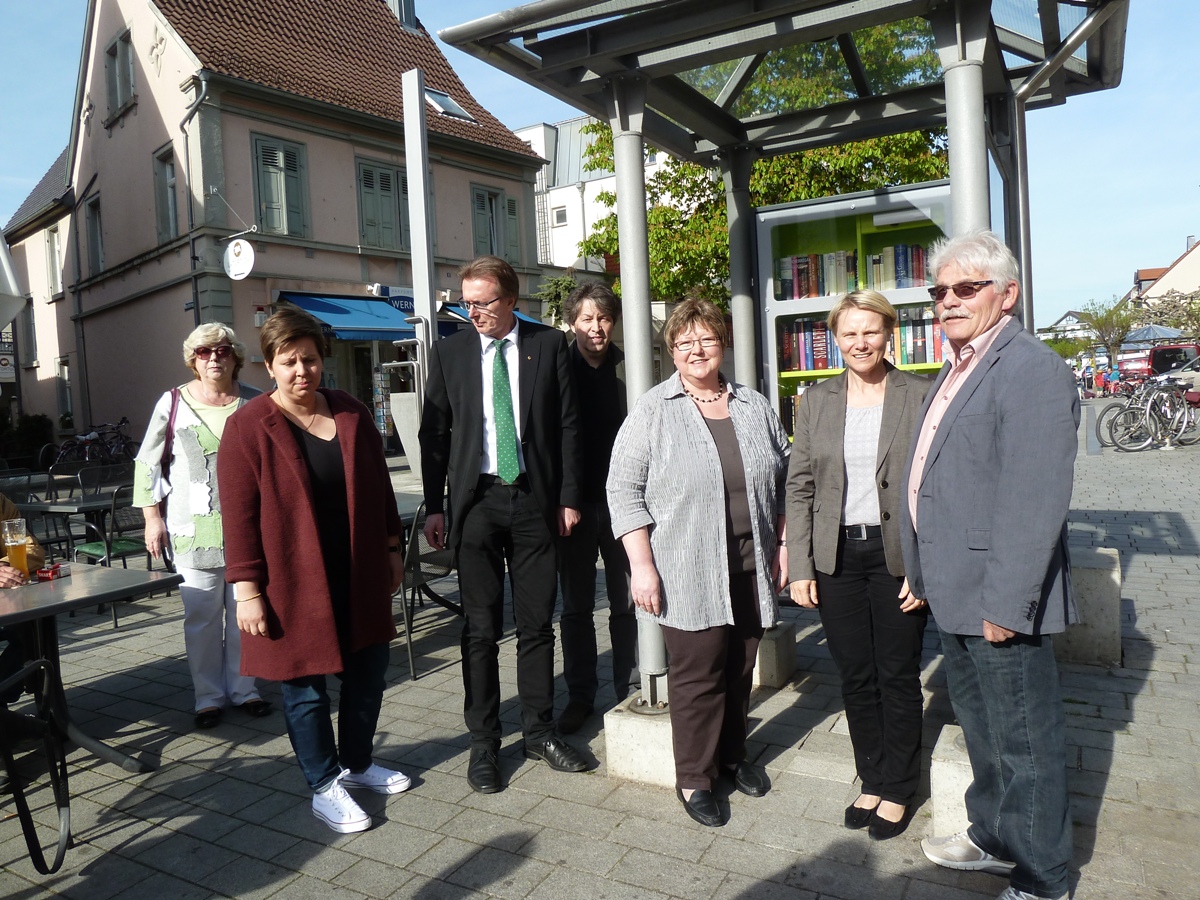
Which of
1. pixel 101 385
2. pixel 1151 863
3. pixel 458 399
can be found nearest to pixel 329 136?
pixel 101 385

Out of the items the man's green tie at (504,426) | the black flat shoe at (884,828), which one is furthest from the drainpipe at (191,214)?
the black flat shoe at (884,828)

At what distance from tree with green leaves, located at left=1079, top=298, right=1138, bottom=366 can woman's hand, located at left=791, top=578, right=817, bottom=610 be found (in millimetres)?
54306

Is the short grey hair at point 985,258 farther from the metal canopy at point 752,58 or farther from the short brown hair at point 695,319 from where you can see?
the metal canopy at point 752,58

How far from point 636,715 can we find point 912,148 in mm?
11586

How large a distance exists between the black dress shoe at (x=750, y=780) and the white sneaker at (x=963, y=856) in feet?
2.12

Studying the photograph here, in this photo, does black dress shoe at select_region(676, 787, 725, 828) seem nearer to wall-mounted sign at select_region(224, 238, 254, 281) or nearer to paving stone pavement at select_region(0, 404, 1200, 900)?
paving stone pavement at select_region(0, 404, 1200, 900)

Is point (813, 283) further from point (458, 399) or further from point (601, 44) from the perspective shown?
point (458, 399)

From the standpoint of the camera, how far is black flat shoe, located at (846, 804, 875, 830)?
3186mm

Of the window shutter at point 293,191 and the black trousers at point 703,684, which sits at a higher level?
the window shutter at point 293,191

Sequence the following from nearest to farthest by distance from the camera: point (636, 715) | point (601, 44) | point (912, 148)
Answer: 1. point (636, 715)
2. point (601, 44)
3. point (912, 148)

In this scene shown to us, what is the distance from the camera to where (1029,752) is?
2.61 m

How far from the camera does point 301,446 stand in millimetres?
3404

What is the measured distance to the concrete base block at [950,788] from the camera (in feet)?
9.86

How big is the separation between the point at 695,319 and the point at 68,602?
252 centimetres
